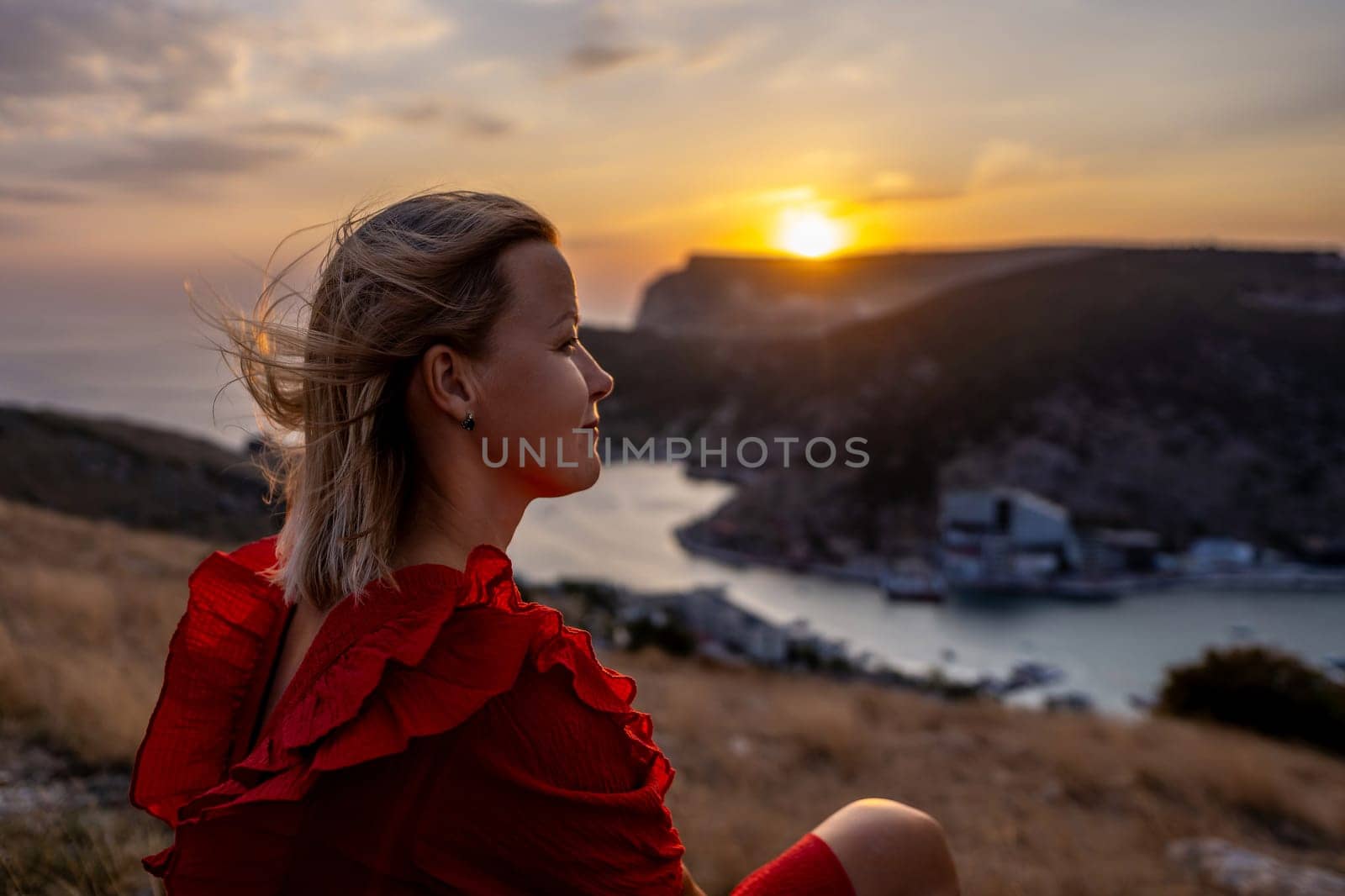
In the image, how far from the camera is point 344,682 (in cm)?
84

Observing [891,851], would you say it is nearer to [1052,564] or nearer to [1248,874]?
[1248,874]

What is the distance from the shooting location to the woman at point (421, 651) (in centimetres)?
81

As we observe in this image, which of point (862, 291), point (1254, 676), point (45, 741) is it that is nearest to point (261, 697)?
point (45, 741)

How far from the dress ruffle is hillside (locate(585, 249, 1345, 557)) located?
44.1 m

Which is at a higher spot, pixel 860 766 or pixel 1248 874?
pixel 1248 874

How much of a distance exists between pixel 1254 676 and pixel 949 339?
181 ft

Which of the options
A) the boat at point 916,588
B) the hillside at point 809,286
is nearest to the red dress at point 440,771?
the boat at point 916,588

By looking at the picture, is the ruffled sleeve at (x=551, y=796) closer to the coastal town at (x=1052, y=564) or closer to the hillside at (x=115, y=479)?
the hillside at (x=115, y=479)

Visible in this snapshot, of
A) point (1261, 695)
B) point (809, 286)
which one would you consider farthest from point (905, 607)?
point (809, 286)

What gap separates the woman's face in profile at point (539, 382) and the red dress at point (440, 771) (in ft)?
0.48

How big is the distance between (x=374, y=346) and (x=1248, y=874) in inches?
151

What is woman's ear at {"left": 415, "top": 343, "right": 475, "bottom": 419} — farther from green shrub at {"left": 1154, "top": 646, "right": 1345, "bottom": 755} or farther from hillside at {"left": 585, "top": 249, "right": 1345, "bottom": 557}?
hillside at {"left": 585, "top": 249, "right": 1345, "bottom": 557}

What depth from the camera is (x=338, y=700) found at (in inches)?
32.4

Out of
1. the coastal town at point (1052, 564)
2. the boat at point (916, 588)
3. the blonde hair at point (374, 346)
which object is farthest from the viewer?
the coastal town at point (1052, 564)
